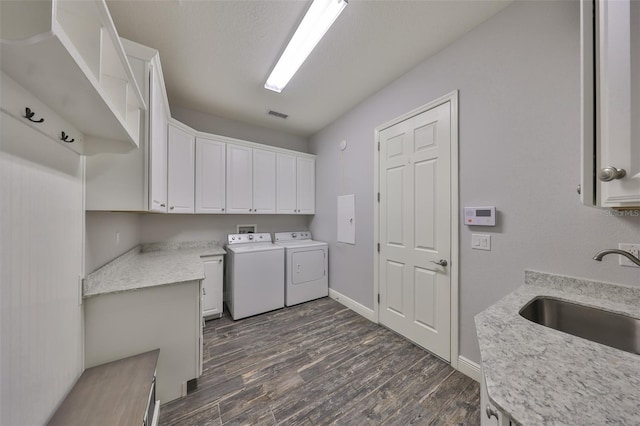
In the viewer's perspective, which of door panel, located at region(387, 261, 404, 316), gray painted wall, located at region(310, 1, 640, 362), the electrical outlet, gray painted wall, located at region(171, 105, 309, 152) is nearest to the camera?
the electrical outlet

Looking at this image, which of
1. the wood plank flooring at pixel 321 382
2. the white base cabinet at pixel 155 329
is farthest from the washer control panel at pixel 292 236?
the white base cabinet at pixel 155 329

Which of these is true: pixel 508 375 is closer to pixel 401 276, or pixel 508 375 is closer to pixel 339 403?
pixel 339 403

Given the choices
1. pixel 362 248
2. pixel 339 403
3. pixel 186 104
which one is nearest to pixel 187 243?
pixel 186 104

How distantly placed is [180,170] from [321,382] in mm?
2635

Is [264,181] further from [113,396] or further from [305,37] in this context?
[113,396]

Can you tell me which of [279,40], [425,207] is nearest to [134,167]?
[279,40]

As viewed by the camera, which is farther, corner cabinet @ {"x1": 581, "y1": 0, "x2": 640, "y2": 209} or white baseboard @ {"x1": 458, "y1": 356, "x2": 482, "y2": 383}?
white baseboard @ {"x1": 458, "y1": 356, "x2": 482, "y2": 383}

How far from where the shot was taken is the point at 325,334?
7.34ft

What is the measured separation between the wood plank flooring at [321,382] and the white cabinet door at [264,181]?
1660 mm

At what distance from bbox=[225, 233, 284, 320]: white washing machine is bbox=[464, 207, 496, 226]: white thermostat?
218 centimetres

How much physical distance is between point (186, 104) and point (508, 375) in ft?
12.2

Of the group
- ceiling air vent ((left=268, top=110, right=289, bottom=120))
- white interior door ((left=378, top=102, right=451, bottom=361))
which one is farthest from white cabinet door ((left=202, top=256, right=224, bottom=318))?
ceiling air vent ((left=268, top=110, right=289, bottom=120))

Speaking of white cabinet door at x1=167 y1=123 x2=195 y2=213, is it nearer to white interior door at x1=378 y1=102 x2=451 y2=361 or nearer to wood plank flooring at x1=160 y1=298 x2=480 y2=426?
wood plank flooring at x1=160 y1=298 x2=480 y2=426

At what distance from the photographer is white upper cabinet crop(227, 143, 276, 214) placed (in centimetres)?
295
